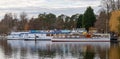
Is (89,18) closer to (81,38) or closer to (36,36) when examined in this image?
(36,36)

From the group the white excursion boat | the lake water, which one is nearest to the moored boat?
the white excursion boat

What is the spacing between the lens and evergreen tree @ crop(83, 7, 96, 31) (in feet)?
464

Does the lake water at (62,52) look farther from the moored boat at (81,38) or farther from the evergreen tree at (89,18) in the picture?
the evergreen tree at (89,18)

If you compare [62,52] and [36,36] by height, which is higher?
[62,52]

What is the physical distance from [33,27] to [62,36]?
5719 centimetres

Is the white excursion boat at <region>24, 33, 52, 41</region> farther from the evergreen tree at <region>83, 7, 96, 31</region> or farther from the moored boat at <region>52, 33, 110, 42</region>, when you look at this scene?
the evergreen tree at <region>83, 7, 96, 31</region>

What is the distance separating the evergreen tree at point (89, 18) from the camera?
141375 millimetres

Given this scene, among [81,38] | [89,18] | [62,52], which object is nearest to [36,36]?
[89,18]

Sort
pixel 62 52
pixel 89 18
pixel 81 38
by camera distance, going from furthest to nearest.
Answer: pixel 89 18
pixel 81 38
pixel 62 52

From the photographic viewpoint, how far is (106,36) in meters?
111

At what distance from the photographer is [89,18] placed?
141 m

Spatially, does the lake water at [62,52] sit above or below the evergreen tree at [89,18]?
below

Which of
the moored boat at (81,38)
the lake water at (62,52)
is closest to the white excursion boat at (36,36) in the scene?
the moored boat at (81,38)

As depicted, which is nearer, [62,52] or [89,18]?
[62,52]
